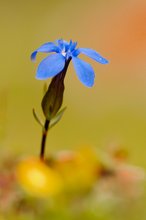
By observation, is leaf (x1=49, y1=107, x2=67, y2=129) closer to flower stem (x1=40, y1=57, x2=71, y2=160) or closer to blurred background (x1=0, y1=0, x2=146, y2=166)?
flower stem (x1=40, y1=57, x2=71, y2=160)

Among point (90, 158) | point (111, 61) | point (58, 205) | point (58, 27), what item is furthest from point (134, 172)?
point (58, 27)

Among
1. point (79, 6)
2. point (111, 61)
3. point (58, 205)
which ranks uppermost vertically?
point (79, 6)

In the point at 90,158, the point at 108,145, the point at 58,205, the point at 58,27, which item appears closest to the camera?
the point at 58,205

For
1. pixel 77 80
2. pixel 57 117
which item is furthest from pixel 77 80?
pixel 57 117

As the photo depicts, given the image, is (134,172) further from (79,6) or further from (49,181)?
(79,6)

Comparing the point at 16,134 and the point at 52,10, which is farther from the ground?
the point at 52,10

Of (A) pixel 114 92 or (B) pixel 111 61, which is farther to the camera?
(B) pixel 111 61

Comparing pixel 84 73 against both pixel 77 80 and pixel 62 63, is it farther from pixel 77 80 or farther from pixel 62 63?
pixel 77 80

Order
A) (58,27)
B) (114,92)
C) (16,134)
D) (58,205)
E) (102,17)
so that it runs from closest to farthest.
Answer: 1. (58,205)
2. (16,134)
3. (114,92)
4. (58,27)
5. (102,17)
